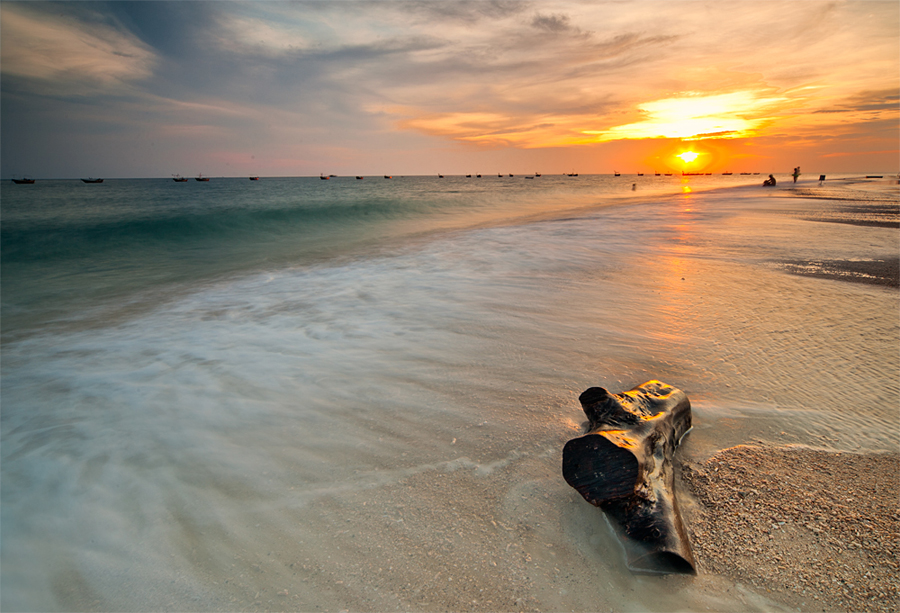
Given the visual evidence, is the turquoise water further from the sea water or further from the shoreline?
the shoreline

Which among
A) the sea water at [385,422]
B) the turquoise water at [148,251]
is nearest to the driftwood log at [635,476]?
the sea water at [385,422]

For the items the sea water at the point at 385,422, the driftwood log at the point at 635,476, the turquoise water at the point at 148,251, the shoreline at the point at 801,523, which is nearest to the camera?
the shoreline at the point at 801,523

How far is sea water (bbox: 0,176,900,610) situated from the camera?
2.06m

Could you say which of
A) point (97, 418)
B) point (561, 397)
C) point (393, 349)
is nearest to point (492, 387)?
point (561, 397)

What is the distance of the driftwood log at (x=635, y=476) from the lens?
1.95 m

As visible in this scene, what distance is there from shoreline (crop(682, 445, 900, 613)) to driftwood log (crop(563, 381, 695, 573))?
0.19m

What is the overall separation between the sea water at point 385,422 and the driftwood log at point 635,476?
124mm

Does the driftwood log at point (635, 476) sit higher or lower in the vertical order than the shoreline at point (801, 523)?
higher

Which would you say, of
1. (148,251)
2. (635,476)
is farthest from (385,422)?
(148,251)

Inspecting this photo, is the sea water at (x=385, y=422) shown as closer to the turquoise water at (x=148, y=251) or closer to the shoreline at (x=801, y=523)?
the shoreline at (x=801, y=523)

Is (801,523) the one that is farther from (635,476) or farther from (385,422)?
(385,422)

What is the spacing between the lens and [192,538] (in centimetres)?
232

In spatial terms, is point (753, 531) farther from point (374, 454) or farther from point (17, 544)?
point (17, 544)

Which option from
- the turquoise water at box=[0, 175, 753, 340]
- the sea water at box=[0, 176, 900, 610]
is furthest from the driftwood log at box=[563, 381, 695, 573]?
the turquoise water at box=[0, 175, 753, 340]
